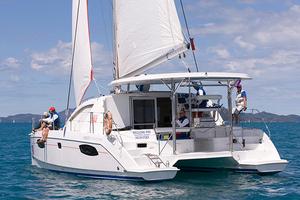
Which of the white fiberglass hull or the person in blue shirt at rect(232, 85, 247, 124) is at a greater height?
the person in blue shirt at rect(232, 85, 247, 124)

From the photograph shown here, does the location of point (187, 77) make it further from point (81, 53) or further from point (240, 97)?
point (81, 53)

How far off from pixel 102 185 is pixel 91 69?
5954mm

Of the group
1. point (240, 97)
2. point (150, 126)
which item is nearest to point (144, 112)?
point (150, 126)

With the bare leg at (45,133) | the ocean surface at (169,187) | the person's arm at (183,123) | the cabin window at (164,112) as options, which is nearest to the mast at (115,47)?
the cabin window at (164,112)

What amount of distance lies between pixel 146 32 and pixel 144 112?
2.57 metres

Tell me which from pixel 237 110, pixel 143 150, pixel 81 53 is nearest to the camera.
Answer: pixel 143 150

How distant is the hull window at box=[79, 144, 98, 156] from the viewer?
50.2ft

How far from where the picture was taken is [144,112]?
675 inches

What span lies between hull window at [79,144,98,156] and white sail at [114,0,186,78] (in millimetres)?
3343

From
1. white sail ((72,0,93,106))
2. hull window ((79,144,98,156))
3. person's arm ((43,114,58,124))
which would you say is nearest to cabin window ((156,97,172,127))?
hull window ((79,144,98,156))

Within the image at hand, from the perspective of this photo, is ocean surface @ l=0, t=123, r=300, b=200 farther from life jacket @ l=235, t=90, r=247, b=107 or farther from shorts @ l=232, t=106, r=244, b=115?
life jacket @ l=235, t=90, r=247, b=107

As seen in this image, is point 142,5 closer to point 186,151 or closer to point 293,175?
point 186,151

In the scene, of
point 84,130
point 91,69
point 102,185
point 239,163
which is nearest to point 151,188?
point 102,185

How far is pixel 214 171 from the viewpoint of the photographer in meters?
16.8
